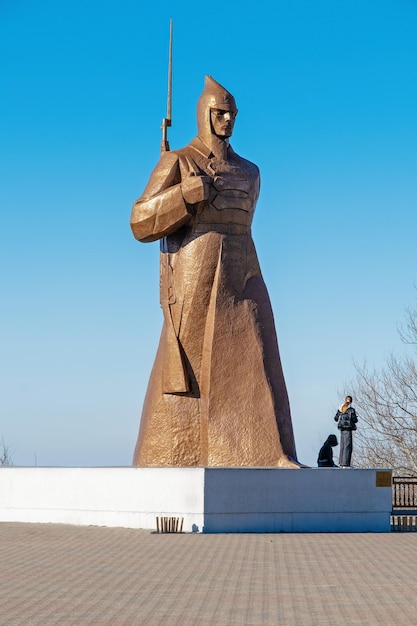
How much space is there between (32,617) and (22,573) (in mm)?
2035

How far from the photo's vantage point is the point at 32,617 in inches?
255

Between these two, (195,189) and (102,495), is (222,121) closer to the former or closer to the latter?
(195,189)

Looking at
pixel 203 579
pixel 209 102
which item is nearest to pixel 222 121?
pixel 209 102

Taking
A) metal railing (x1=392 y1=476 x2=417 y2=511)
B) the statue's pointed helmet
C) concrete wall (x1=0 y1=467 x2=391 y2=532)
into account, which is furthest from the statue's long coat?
metal railing (x1=392 y1=476 x2=417 y2=511)

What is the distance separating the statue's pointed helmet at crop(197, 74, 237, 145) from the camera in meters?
13.4

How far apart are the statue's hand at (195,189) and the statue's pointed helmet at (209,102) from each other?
2.66ft

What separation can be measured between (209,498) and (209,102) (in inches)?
185

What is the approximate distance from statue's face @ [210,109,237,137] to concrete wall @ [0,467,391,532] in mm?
4051

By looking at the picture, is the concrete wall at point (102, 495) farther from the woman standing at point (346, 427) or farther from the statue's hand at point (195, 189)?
the woman standing at point (346, 427)

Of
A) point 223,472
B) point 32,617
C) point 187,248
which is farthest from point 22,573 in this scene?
point 187,248

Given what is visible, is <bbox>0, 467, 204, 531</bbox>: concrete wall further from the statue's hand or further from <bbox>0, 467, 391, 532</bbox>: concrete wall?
the statue's hand

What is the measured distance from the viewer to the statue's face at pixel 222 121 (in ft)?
44.1

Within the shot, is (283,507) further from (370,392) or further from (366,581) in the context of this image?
(370,392)

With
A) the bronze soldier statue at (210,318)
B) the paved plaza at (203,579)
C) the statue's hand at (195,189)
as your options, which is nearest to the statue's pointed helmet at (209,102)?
the bronze soldier statue at (210,318)
